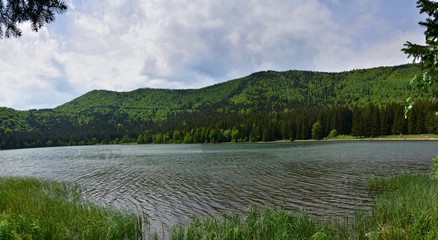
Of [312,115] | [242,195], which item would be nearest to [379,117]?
[312,115]

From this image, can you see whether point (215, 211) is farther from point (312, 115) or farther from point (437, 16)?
point (312, 115)

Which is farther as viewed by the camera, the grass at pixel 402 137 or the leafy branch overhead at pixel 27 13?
the grass at pixel 402 137

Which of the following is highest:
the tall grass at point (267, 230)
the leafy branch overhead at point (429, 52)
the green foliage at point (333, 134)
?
the leafy branch overhead at point (429, 52)

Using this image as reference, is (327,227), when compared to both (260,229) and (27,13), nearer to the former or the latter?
(260,229)

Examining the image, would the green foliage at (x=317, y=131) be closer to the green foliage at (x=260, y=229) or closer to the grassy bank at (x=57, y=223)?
the green foliage at (x=260, y=229)

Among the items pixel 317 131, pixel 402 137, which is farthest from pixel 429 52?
pixel 317 131

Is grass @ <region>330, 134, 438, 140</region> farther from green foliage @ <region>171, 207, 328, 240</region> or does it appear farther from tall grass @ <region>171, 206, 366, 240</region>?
green foliage @ <region>171, 207, 328, 240</region>

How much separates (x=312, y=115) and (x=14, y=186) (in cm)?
15161

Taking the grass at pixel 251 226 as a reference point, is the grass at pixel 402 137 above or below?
above

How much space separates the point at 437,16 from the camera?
23.7 ft

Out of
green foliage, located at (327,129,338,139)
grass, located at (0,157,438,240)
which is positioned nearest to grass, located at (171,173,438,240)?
grass, located at (0,157,438,240)

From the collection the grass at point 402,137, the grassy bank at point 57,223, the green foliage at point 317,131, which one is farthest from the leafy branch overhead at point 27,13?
the green foliage at point 317,131

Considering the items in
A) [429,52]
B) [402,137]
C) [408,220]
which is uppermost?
[429,52]

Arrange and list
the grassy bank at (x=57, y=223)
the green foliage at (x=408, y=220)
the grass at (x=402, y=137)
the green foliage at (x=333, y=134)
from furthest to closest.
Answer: the green foliage at (x=333, y=134), the grass at (x=402, y=137), the grassy bank at (x=57, y=223), the green foliage at (x=408, y=220)
